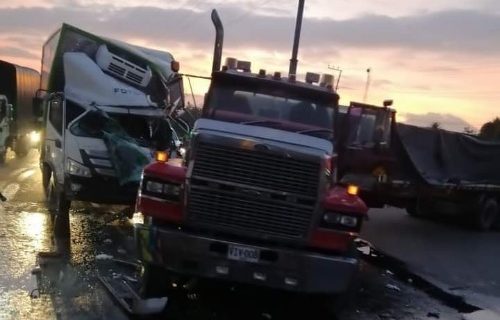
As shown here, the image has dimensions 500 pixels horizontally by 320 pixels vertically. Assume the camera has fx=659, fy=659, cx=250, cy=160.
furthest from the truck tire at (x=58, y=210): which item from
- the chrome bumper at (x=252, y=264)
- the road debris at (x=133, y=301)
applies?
the chrome bumper at (x=252, y=264)

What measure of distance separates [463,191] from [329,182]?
9969 millimetres

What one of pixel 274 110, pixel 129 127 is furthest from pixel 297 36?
pixel 274 110

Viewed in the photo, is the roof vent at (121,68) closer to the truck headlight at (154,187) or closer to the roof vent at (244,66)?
the roof vent at (244,66)

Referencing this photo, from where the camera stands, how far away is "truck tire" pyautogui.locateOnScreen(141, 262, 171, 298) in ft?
21.4

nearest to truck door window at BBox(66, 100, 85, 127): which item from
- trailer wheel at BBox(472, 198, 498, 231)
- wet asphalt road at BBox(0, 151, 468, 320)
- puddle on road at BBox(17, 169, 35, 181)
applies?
wet asphalt road at BBox(0, 151, 468, 320)

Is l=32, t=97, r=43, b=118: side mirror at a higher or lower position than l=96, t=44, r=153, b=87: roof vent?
lower

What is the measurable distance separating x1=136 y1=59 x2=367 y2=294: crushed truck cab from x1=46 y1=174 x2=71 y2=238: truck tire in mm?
4355

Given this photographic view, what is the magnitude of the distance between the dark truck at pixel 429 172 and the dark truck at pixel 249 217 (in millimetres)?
4564

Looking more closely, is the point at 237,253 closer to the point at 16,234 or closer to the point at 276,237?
the point at 276,237

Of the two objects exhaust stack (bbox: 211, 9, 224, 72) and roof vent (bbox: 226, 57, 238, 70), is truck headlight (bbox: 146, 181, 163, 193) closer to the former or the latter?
exhaust stack (bbox: 211, 9, 224, 72)

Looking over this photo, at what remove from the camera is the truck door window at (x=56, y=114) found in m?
11.2

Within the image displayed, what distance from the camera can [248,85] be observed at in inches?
310

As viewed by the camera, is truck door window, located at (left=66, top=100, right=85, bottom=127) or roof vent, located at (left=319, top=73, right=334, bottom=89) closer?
roof vent, located at (left=319, top=73, right=334, bottom=89)

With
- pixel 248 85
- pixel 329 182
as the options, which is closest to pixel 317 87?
pixel 248 85
